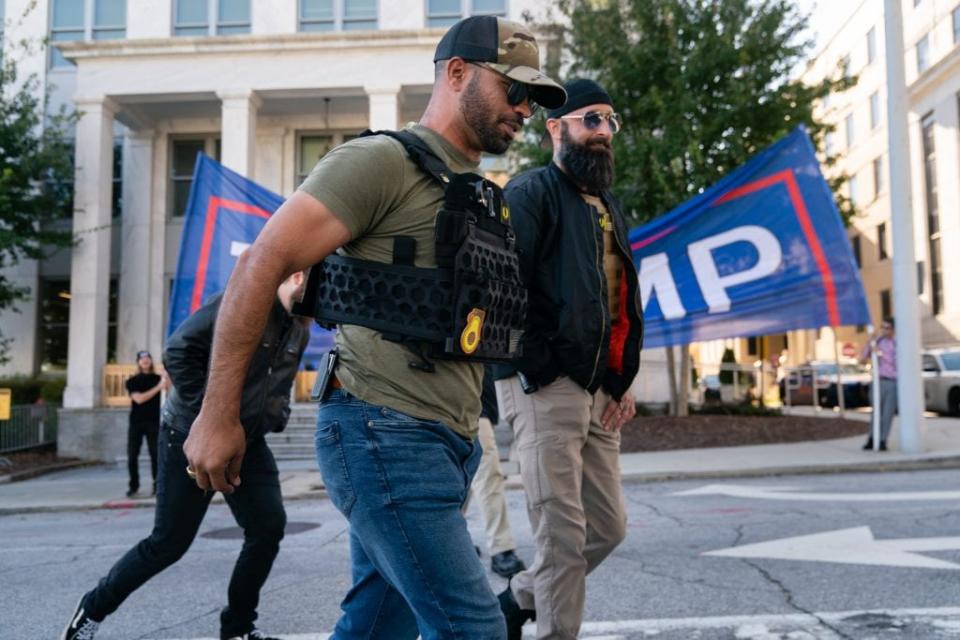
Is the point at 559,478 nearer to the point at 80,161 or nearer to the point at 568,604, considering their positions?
the point at 568,604

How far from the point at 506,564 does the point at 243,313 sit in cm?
390

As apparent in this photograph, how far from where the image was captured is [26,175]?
1797 cm

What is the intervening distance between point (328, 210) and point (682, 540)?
5130mm

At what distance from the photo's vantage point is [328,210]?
201cm

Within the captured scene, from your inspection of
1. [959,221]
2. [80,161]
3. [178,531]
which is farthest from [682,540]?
[959,221]

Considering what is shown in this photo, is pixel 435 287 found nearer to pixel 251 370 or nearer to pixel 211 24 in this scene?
pixel 251 370

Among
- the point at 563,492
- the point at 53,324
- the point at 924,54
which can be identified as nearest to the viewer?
the point at 563,492

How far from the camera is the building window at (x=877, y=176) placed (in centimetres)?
4478

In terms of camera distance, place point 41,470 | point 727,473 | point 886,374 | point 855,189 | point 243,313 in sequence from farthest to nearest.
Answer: point 855,189
point 41,470
point 886,374
point 727,473
point 243,313

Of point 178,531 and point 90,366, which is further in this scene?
point 90,366

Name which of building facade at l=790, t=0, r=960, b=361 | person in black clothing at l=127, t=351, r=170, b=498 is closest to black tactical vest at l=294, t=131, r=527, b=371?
person in black clothing at l=127, t=351, r=170, b=498

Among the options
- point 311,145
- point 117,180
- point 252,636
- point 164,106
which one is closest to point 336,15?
point 311,145

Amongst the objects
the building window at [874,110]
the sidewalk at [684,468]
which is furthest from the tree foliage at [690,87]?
the building window at [874,110]

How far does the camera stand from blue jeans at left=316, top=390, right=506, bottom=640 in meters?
2.02
